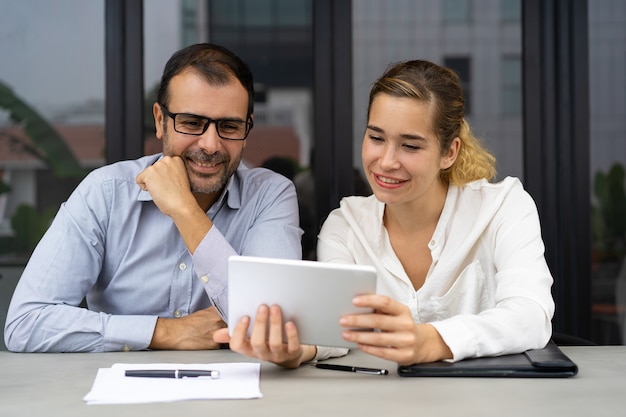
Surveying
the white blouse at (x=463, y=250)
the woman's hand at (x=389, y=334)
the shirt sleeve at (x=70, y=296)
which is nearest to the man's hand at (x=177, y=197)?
the shirt sleeve at (x=70, y=296)

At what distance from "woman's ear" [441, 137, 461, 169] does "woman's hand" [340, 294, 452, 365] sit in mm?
783

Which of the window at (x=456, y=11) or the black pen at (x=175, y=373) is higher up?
the window at (x=456, y=11)

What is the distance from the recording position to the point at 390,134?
88.0 inches

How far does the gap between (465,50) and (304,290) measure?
87.6 inches

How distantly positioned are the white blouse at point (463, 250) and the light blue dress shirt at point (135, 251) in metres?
0.19

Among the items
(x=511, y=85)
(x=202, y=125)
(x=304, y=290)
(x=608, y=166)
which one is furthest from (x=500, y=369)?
(x=608, y=166)

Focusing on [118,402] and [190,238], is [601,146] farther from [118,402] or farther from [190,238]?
[118,402]

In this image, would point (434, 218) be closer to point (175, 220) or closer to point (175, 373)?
point (175, 220)

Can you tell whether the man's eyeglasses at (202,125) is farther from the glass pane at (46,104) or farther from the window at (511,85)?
the window at (511,85)

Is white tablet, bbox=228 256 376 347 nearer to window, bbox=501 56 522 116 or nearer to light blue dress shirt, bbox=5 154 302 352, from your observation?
light blue dress shirt, bbox=5 154 302 352

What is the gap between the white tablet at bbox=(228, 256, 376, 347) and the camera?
1.59 metres

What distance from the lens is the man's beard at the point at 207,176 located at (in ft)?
7.85

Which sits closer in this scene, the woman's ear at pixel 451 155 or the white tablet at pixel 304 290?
the white tablet at pixel 304 290

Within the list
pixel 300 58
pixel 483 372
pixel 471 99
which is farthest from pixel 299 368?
pixel 471 99
